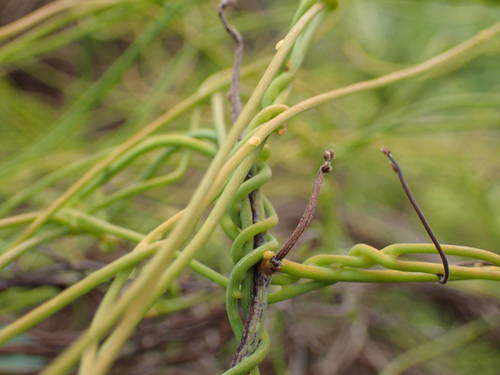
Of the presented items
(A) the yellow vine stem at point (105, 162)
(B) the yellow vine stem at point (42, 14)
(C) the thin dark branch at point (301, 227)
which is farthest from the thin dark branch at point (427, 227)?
(B) the yellow vine stem at point (42, 14)

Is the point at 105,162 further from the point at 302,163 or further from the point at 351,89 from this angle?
the point at 302,163

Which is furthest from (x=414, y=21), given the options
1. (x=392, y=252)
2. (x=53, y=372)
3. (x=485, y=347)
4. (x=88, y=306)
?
(x=53, y=372)

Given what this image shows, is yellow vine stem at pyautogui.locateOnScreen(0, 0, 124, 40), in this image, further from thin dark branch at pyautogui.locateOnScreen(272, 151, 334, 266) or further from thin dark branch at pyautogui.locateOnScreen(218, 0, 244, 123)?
thin dark branch at pyautogui.locateOnScreen(272, 151, 334, 266)

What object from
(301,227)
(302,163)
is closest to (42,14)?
(301,227)

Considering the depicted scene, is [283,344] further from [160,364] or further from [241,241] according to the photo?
[241,241]

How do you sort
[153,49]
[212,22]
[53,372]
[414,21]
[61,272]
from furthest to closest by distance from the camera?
[414,21]
[153,49]
[212,22]
[61,272]
[53,372]

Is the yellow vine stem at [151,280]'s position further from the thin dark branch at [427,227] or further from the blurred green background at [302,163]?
the blurred green background at [302,163]

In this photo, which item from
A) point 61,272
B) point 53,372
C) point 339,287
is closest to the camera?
point 53,372

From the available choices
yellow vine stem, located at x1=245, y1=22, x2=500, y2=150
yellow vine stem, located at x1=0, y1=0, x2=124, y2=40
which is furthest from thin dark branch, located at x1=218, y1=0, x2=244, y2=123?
yellow vine stem, located at x1=0, y1=0, x2=124, y2=40
